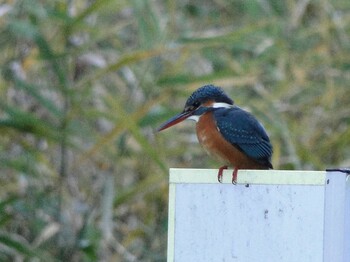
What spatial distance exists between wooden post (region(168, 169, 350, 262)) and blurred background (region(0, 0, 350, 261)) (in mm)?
2014

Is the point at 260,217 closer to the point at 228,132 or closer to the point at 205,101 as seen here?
the point at 228,132

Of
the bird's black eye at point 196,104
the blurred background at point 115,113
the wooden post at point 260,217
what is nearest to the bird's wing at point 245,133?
the bird's black eye at point 196,104

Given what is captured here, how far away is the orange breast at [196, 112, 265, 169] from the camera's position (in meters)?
→ 3.67

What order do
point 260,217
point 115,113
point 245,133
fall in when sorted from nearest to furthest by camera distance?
point 260,217 → point 245,133 → point 115,113

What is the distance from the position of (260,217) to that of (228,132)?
1.11 m

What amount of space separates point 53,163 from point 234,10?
1.64 m

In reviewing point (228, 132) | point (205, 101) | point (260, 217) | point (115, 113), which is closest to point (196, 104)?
point (205, 101)

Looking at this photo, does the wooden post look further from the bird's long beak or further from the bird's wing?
the bird's long beak

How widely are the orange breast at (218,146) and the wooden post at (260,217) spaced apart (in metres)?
0.87

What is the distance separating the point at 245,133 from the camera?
3.69 meters

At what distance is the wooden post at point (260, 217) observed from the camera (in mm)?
2615

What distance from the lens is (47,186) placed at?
514cm

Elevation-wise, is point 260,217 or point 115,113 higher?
point 115,113

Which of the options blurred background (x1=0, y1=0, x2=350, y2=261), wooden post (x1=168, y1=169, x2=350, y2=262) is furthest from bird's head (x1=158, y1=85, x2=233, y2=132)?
wooden post (x1=168, y1=169, x2=350, y2=262)
